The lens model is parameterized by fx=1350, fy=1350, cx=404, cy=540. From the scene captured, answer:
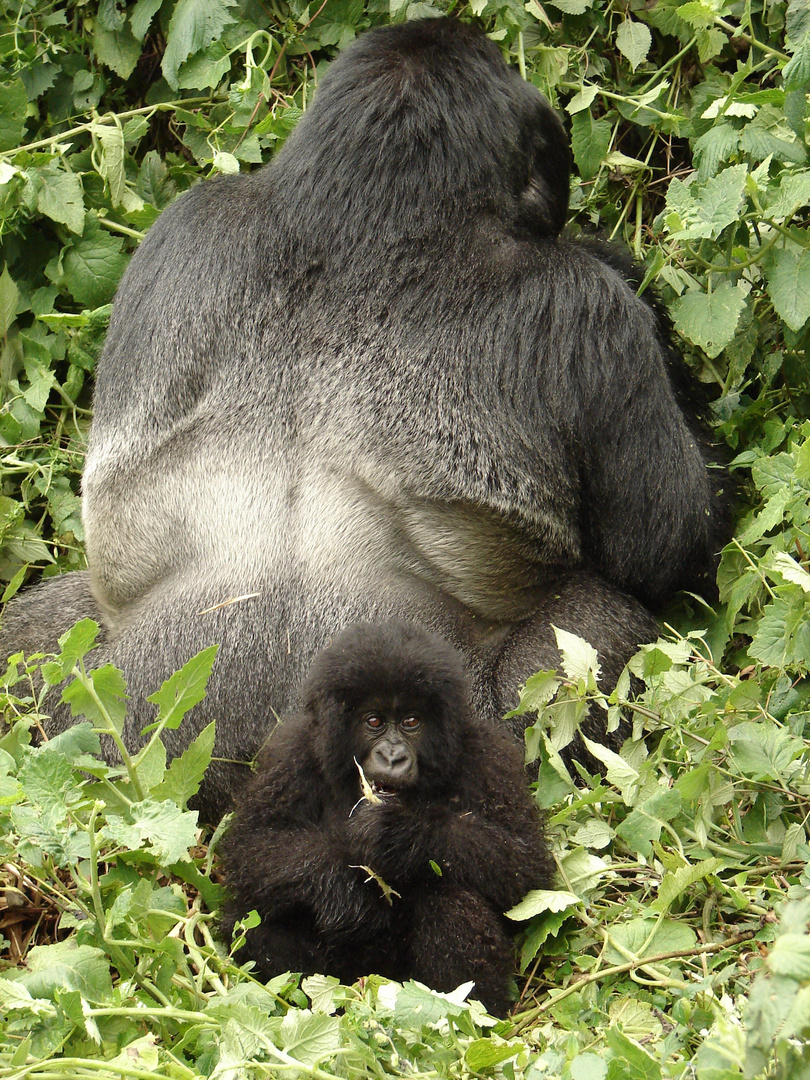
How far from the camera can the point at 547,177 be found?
3000 millimetres

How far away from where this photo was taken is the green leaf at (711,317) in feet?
9.40

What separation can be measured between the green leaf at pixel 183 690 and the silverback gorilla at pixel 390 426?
0.51 metres

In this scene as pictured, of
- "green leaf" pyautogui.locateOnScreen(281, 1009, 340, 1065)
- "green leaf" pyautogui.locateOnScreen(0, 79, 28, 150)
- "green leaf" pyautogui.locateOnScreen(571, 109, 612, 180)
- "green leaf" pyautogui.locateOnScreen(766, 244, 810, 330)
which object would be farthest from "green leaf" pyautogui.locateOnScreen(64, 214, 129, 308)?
"green leaf" pyautogui.locateOnScreen(281, 1009, 340, 1065)

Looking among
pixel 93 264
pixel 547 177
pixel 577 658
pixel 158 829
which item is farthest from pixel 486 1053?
pixel 93 264

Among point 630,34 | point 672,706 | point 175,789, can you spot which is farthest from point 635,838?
point 630,34

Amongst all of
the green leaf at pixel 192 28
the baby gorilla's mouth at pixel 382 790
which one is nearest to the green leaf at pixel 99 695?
the baby gorilla's mouth at pixel 382 790

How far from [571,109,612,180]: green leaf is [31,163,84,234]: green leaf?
135 cm

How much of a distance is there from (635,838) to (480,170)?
1389 millimetres

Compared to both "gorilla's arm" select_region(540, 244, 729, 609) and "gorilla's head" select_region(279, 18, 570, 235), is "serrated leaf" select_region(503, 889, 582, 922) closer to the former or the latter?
"gorilla's arm" select_region(540, 244, 729, 609)

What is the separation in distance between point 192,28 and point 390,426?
1747 mm

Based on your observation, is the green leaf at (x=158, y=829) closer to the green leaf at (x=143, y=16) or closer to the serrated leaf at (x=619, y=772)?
the serrated leaf at (x=619, y=772)

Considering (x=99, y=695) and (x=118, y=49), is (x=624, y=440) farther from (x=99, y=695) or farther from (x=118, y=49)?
(x=118, y=49)

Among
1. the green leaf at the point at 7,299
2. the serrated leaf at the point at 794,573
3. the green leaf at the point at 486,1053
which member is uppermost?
the green leaf at the point at 7,299

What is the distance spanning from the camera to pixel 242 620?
2.65m
